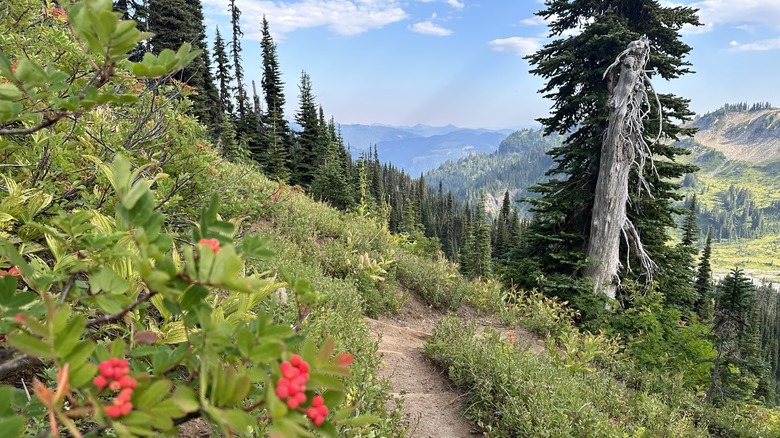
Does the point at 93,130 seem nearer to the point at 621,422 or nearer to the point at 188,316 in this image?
the point at 188,316

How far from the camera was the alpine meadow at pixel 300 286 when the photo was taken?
0.77m

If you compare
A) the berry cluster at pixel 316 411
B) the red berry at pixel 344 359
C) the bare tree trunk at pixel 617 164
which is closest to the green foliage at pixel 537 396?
the red berry at pixel 344 359

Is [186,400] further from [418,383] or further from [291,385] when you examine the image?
[418,383]

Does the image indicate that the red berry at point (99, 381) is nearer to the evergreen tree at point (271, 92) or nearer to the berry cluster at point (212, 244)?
the berry cluster at point (212, 244)

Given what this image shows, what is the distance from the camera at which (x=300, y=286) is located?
1.02 metres

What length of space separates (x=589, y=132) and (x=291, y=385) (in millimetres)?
13267

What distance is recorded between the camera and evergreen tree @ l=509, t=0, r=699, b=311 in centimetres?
1101

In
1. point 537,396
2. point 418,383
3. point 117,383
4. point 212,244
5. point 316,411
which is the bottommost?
point 418,383

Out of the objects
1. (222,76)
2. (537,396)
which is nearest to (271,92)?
(222,76)

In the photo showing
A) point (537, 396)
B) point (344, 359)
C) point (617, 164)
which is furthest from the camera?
point (617, 164)

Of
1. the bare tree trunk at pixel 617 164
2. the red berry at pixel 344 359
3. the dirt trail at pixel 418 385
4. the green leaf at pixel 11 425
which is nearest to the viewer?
the green leaf at pixel 11 425

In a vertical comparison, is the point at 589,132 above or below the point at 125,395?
above

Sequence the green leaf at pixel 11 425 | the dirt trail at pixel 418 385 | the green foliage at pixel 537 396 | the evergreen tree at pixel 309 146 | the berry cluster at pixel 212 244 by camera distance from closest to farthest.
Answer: the green leaf at pixel 11 425 → the berry cluster at pixel 212 244 → the green foliage at pixel 537 396 → the dirt trail at pixel 418 385 → the evergreen tree at pixel 309 146

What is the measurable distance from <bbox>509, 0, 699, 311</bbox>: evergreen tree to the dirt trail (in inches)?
206
